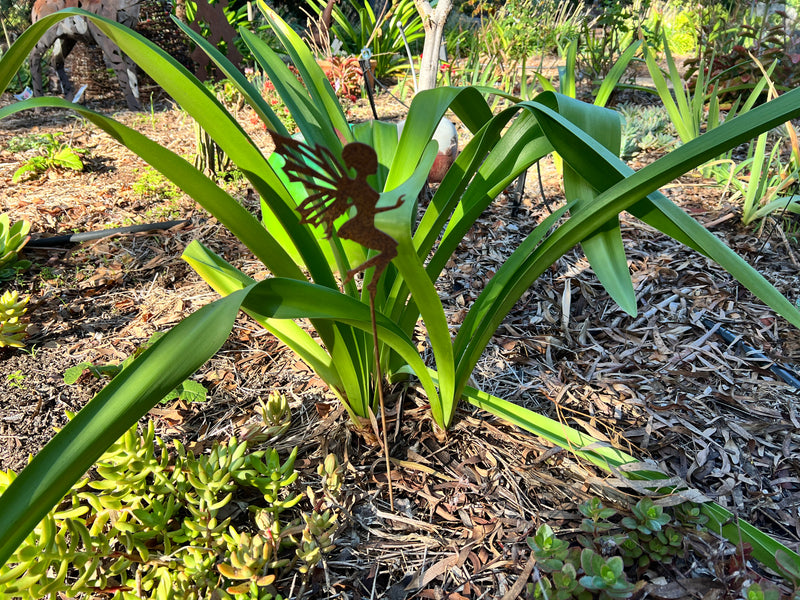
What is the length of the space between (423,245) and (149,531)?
2.35 ft

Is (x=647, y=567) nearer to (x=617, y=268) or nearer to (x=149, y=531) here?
(x=617, y=268)

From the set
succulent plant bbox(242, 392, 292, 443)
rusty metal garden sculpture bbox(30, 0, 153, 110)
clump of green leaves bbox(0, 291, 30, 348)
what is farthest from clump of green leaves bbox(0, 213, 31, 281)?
rusty metal garden sculpture bbox(30, 0, 153, 110)

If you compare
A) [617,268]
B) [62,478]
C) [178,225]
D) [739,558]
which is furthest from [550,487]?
[178,225]

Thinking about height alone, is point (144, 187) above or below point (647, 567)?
above

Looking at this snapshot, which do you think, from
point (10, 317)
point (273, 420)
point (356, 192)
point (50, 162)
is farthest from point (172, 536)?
point (50, 162)

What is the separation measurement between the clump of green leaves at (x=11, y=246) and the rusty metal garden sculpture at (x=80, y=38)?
2.22m

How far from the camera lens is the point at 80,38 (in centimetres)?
352

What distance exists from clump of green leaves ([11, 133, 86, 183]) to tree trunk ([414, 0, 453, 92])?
1.84m

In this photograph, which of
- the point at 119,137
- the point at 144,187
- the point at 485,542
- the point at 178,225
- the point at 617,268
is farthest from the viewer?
the point at 144,187

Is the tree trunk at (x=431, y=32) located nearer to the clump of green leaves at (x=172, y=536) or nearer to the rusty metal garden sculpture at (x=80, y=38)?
the clump of green leaves at (x=172, y=536)

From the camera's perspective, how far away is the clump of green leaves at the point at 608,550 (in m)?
0.75

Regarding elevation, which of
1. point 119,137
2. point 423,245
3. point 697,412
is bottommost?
point 697,412

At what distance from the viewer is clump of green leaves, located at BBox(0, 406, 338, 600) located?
794mm

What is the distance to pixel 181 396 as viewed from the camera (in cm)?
123
